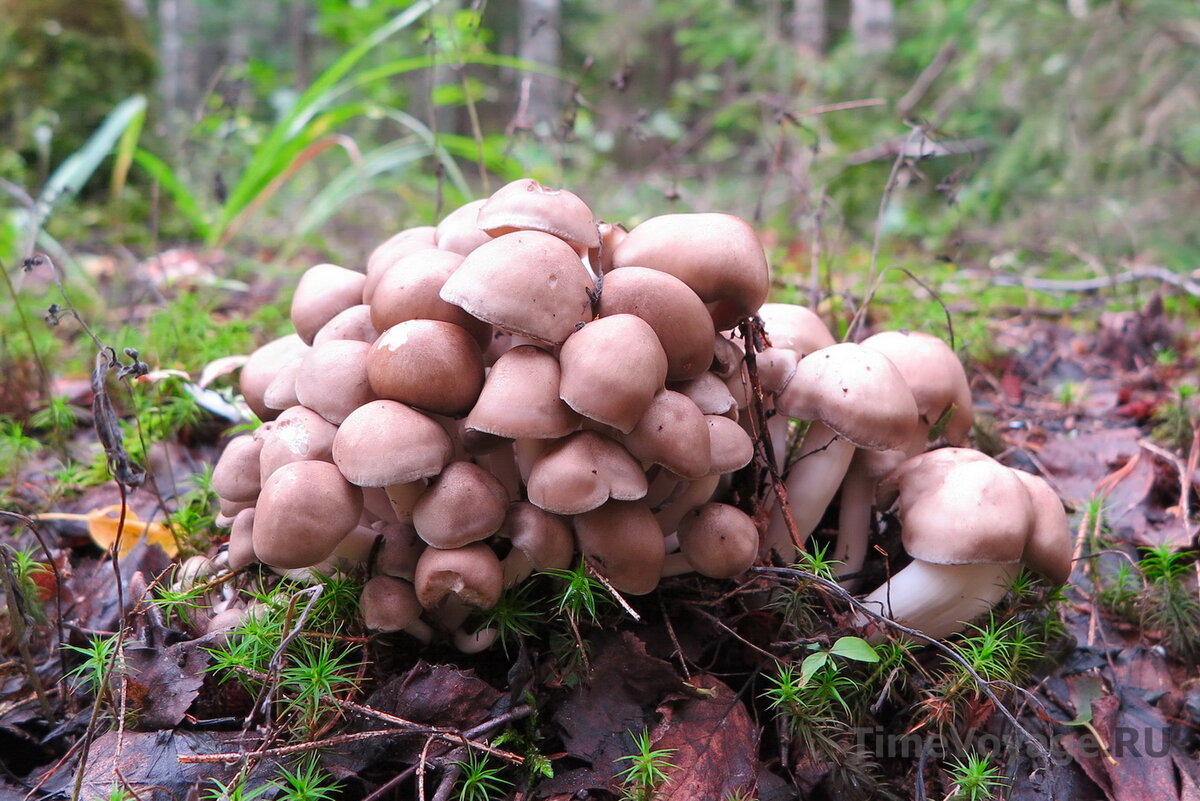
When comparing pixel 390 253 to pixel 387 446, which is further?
pixel 390 253

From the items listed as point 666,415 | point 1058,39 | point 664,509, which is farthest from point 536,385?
point 1058,39

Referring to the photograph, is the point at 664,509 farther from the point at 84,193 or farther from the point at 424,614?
the point at 84,193

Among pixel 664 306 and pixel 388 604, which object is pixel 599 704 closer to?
pixel 388 604

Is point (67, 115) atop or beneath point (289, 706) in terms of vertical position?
atop

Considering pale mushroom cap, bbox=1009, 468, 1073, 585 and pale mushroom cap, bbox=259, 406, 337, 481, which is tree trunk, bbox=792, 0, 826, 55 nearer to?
pale mushroom cap, bbox=1009, 468, 1073, 585

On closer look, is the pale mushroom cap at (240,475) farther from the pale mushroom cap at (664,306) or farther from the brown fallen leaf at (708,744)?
the brown fallen leaf at (708,744)

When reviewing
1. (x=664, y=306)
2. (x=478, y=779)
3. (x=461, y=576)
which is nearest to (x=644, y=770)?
(x=478, y=779)

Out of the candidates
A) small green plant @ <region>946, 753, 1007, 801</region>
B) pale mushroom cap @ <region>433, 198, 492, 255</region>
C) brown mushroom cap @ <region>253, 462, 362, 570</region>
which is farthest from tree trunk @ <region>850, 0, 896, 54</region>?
brown mushroom cap @ <region>253, 462, 362, 570</region>
